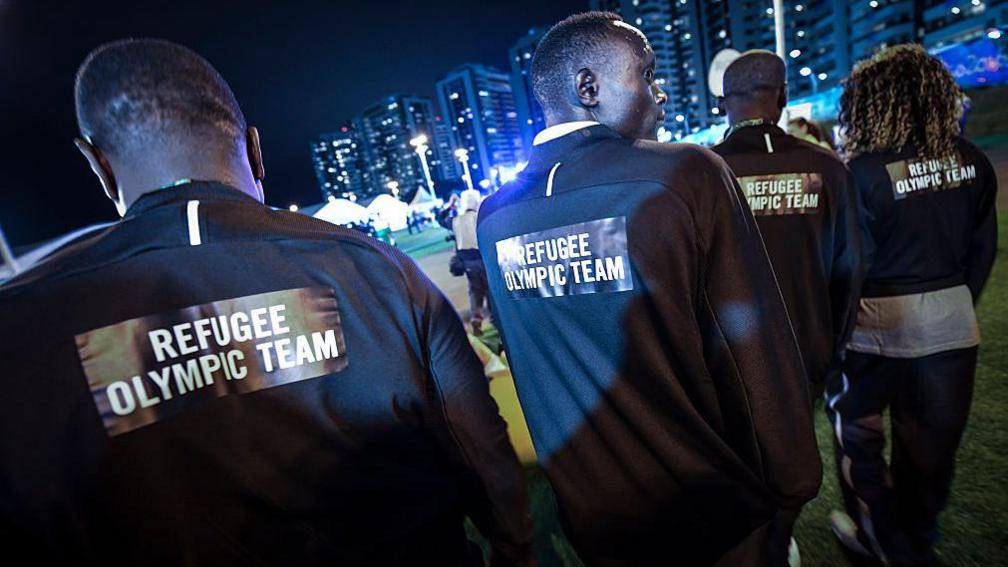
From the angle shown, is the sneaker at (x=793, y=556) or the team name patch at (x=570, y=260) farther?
the sneaker at (x=793, y=556)

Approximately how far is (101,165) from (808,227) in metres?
2.92

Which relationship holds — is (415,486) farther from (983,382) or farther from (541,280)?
(983,382)

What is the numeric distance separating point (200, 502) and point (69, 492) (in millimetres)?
277

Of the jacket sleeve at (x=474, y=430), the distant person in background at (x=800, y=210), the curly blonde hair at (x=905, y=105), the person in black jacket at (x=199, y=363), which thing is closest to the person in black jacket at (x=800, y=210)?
the distant person in background at (x=800, y=210)

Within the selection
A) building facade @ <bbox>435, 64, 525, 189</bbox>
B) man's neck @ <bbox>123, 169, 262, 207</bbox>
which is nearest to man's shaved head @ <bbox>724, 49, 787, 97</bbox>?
man's neck @ <bbox>123, 169, 262, 207</bbox>

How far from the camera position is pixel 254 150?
1.43m

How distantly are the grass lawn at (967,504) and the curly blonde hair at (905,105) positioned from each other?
6.58 ft

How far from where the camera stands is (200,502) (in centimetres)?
114

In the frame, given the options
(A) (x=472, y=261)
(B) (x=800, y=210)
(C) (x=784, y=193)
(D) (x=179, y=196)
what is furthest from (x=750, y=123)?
(A) (x=472, y=261)

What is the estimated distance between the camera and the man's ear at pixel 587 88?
1.54 metres

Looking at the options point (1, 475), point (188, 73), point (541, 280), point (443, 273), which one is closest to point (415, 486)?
point (541, 280)

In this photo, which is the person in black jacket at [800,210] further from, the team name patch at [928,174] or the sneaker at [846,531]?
the sneaker at [846,531]

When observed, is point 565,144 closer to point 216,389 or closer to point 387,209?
point 216,389

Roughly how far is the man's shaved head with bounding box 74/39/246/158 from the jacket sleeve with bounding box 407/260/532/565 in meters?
0.75
